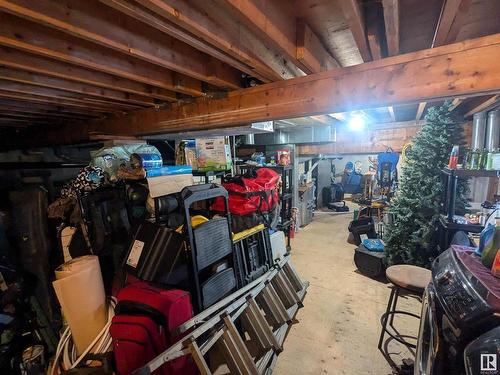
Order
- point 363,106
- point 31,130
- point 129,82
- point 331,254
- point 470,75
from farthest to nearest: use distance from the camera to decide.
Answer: point 331,254, point 31,130, point 129,82, point 363,106, point 470,75

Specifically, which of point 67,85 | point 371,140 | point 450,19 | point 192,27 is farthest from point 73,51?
point 371,140

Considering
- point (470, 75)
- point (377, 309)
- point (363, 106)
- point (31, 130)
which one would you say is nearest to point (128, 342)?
point (363, 106)

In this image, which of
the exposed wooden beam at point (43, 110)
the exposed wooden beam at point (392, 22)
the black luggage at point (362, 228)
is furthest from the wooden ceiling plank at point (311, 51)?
the black luggage at point (362, 228)

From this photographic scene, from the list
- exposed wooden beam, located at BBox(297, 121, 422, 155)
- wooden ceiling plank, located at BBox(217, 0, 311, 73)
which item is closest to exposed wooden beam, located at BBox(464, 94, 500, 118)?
exposed wooden beam, located at BBox(297, 121, 422, 155)

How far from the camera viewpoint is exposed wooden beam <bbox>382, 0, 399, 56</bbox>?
1.00m

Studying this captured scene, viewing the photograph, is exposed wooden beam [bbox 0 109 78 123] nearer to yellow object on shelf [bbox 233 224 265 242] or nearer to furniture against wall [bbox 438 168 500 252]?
yellow object on shelf [bbox 233 224 265 242]

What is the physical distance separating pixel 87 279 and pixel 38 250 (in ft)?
2.61

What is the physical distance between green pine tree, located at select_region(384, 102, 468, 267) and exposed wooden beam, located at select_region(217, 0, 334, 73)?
2.56 metres

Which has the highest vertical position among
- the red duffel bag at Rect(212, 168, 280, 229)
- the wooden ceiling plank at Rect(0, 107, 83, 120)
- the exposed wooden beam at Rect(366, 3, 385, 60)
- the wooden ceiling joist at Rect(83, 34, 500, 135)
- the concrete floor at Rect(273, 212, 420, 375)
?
the exposed wooden beam at Rect(366, 3, 385, 60)

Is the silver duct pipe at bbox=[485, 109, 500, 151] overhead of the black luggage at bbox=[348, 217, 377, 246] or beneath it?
overhead

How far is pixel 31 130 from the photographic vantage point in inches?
Answer: 145

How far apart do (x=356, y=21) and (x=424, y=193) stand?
2877mm

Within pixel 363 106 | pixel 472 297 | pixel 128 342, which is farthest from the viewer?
pixel 363 106

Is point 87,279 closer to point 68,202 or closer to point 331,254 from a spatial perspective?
point 68,202
